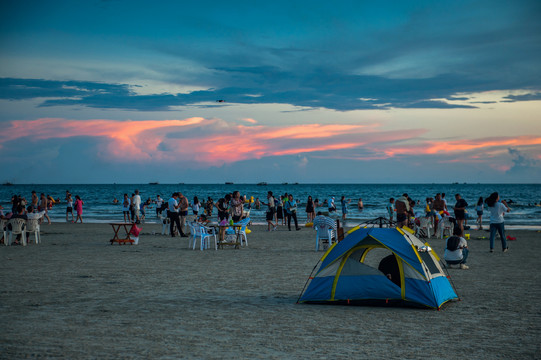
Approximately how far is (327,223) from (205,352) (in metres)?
11.6

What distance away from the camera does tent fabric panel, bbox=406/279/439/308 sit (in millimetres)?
8938

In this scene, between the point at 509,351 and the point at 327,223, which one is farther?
the point at 327,223

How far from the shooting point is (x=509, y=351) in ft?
21.4

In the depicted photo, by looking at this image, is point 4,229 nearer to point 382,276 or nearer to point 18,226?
point 18,226

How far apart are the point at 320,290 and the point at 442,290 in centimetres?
215

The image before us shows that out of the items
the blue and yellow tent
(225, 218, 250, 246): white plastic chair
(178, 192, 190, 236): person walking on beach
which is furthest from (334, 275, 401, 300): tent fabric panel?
(178, 192, 190, 236): person walking on beach

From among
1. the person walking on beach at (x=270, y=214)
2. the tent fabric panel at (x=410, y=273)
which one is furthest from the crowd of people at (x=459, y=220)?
the person walking on beach at (x=270, y=214)

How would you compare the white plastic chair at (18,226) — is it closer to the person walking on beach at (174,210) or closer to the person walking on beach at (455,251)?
the person walking on beach at (174,210)

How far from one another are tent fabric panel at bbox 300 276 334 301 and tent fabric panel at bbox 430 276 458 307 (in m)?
1.79

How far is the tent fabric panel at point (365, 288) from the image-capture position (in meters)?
9.38

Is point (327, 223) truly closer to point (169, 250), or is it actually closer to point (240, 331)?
point (169, 250)

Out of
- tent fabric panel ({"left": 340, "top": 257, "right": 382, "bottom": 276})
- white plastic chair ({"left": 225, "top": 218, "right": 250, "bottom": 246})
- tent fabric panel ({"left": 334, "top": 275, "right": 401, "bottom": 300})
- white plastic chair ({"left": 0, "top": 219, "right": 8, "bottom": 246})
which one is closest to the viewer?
tent fabric panel ({"left": 334, "top": 275, "right": 401, "bottom": 300})

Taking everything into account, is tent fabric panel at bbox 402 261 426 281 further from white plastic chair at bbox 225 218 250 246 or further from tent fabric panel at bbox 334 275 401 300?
white plastic chair at bbox 225 218 250 246

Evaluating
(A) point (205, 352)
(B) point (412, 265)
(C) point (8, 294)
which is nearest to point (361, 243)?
(B) point (412, 265)
